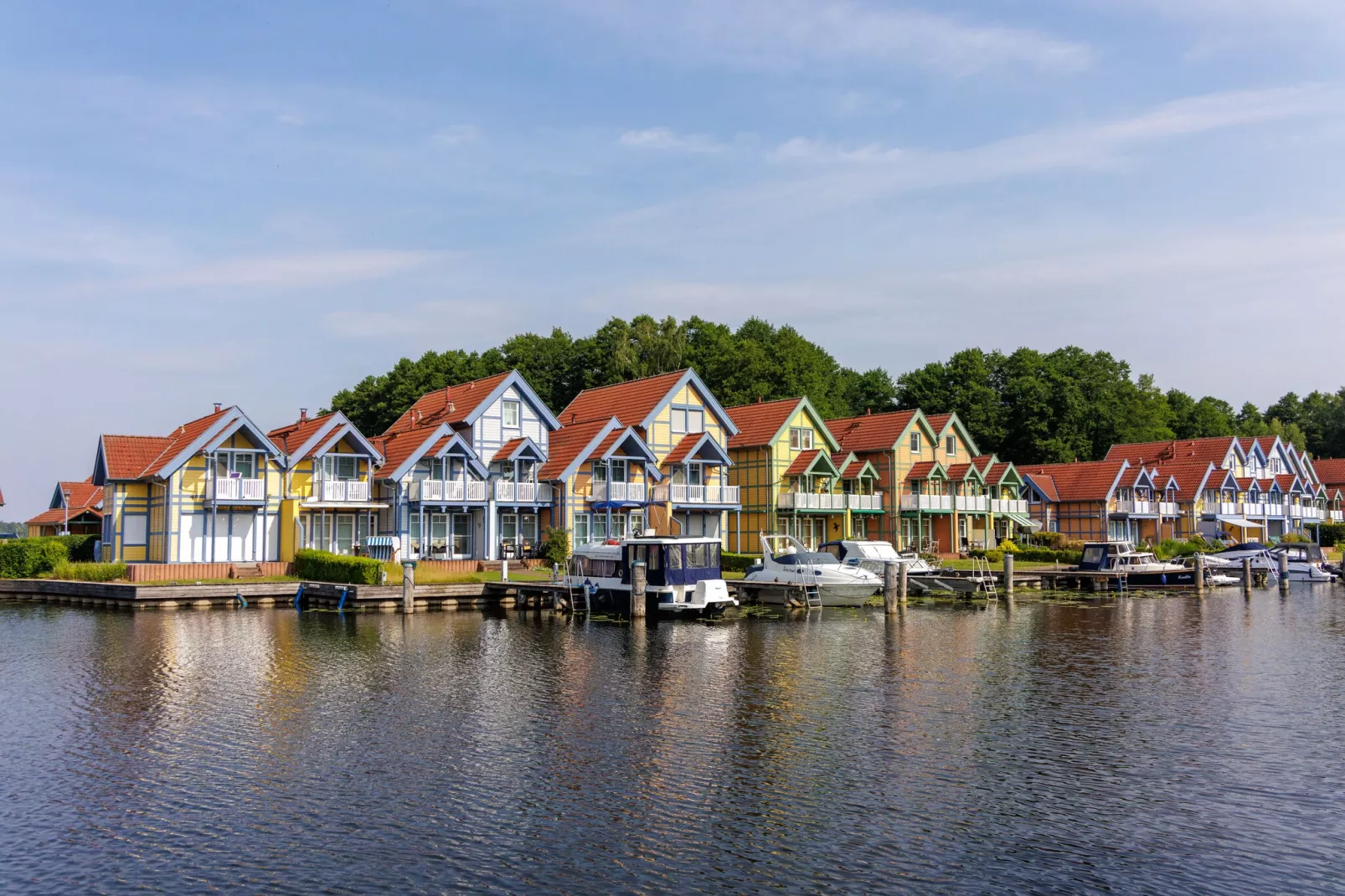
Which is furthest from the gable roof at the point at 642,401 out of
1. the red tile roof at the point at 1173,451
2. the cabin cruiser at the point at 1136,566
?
the red tile roof at the point at 1173,451

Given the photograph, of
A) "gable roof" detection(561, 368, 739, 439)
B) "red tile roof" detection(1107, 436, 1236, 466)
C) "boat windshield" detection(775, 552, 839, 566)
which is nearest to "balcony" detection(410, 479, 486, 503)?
"gable roof" detection(561, 368, 739, 439)

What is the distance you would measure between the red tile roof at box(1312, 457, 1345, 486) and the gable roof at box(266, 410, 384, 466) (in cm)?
9794

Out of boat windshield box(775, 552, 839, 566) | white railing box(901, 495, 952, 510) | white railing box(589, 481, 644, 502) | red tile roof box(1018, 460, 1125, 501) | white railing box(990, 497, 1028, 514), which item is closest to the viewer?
boat windshield box(775, 552, 839, 566)

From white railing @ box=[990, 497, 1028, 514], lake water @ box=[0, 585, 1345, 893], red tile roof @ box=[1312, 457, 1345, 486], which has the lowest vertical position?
lake water @ box=[0, 585, 1345, 893]

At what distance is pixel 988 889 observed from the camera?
13758mm

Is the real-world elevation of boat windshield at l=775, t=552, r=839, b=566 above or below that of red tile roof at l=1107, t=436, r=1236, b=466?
below

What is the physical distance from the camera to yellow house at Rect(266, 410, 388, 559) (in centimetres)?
5253

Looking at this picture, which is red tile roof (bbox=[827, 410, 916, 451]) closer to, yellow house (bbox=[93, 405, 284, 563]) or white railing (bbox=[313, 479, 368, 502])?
white railing (bbox=[313, 479, 368, 502])

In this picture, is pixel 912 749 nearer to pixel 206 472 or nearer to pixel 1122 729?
pixel 1122 729

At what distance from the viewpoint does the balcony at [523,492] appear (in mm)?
55625

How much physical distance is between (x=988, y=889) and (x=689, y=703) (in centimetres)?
1167

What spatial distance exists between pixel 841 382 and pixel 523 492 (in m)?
57.7

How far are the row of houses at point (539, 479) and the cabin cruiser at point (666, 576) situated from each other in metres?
4.10

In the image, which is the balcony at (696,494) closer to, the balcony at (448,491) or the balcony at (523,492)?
the balcony at (523,492)
